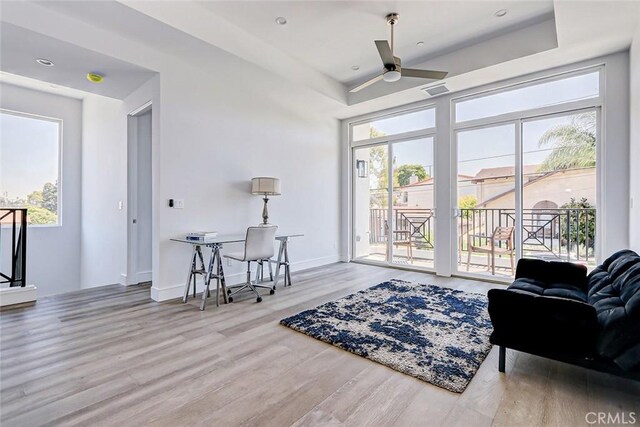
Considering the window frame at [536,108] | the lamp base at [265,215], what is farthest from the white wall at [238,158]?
the window frame at [536,108]

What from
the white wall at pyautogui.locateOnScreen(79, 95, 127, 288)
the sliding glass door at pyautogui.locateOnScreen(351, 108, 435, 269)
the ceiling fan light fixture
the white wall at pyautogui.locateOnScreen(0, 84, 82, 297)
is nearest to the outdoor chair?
the sliding glass door at pyautogui.locateOnScreen(351, 108, 435, 269)

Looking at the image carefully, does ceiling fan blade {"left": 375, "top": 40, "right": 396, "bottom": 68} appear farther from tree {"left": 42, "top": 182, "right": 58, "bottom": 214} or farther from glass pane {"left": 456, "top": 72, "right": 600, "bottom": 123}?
tree {"left": 42, "top": 182, "right": 58, "bottom": 214}

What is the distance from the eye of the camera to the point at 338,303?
3.45 metres

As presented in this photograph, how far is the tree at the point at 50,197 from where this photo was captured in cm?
552

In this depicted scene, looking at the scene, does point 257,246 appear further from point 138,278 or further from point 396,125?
point 396,125

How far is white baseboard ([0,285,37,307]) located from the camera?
325cm

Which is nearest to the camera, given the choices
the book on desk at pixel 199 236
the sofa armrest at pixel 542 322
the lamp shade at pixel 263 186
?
the sofa armrest at pixel 542 322

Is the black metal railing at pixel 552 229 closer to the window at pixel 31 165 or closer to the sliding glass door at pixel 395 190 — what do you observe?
the sliding glass door at pixel 395 190

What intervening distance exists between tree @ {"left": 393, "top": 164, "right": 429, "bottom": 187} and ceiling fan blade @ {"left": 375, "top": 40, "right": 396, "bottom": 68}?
2.50 m

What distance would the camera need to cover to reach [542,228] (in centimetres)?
421

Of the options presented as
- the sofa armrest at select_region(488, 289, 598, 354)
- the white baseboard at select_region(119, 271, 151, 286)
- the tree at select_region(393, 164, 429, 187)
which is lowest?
the white baseboard at select_region(119, 271, 151, 286)

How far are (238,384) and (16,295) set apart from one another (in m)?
3.22

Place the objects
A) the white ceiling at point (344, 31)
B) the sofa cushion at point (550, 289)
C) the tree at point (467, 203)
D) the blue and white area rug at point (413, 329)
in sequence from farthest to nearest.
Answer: the tree at point (467, 203)
the white ceiling at point (344, 31)
the sofa cushion at point (550, 289)
the blue and white area rug at point (413, 329)

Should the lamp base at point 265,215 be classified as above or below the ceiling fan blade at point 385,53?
below
